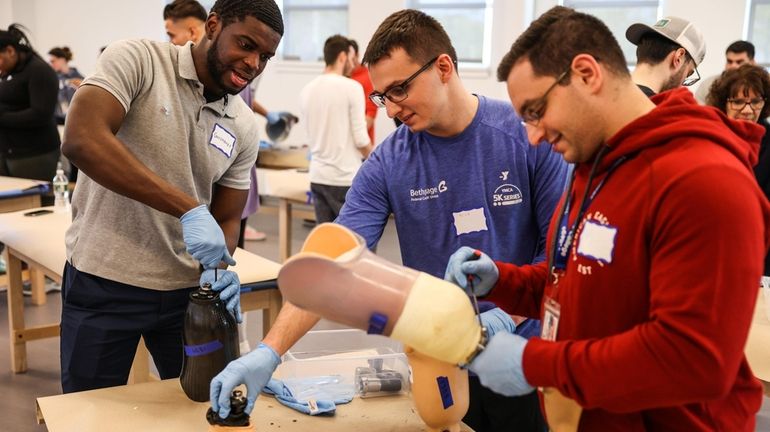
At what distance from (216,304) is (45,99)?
128 inches

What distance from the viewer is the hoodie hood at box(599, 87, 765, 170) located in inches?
36.1

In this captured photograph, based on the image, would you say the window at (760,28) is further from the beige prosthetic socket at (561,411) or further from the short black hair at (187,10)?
the beige prosthetic socket at (561,411)

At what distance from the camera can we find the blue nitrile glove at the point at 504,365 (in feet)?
3.22

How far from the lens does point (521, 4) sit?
6496 mm

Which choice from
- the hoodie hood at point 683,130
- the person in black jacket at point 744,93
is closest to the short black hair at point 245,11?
the hoodie hood at point 683,130

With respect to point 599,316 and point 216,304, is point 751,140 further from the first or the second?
point 216,304

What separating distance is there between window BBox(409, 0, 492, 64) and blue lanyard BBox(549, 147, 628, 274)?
6070 millimetres

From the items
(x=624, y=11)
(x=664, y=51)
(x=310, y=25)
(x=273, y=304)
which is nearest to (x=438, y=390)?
(x=273, y=304)

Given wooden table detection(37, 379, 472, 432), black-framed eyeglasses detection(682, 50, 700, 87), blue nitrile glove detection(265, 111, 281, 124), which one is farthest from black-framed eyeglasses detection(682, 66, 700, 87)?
blue nitrile glove detection(265, 111, 281, 124)

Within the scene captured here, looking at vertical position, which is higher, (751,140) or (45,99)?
(751,140)

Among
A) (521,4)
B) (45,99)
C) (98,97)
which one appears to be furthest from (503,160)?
(521,4)

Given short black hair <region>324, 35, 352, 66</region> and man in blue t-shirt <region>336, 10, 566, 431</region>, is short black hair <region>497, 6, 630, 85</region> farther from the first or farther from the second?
short black hair <region>324, 35, 352, 66</region>

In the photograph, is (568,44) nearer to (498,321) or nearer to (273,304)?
(498,321)

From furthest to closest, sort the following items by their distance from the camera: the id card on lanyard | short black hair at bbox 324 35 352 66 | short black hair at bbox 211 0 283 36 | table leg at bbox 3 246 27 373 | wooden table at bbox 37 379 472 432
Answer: short black hair at bbox 324 35 352 66 < table leg at bbox 3 246 27 373 < short black hair at bbox 211 0 283 36 < wooden table at bbox 37 379 472 432 < the id card on lanyard
